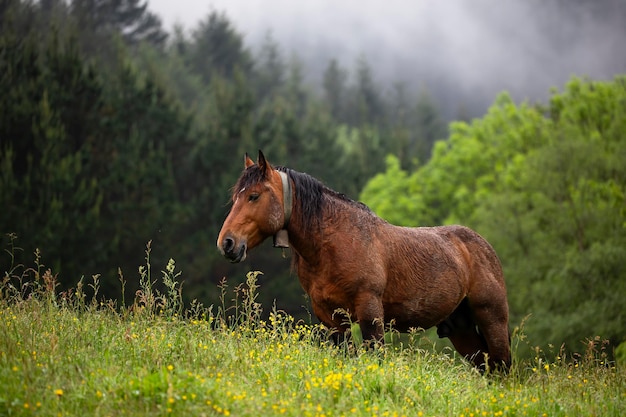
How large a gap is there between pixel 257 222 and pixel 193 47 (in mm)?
72367

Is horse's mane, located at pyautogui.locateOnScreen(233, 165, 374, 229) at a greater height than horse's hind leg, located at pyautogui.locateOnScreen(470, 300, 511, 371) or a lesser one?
greater

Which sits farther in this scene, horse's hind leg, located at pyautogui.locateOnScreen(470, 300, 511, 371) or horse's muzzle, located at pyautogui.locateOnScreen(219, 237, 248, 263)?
horse's hind leg, located at pyautogui.locateOnScreen(470, 300, 511, 371)

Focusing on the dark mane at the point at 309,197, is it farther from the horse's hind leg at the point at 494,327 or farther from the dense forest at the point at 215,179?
the dense forest at the point at 215,179

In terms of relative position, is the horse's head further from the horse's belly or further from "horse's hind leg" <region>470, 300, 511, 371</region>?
"horse's hind leg" <region>470, 300, 511, 371</region>

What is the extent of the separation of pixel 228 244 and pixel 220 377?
6.19 ft

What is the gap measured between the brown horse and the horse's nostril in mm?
10

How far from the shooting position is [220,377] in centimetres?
567

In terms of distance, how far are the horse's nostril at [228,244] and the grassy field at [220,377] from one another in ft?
1.96

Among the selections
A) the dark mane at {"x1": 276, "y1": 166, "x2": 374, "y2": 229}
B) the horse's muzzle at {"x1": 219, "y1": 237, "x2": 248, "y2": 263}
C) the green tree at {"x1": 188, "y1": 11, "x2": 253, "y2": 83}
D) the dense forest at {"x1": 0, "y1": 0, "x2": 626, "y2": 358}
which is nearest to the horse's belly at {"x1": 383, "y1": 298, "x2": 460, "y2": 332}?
the dark mane at {"x1": 276, "y1": 166, "x2": 374, "y2": 229}

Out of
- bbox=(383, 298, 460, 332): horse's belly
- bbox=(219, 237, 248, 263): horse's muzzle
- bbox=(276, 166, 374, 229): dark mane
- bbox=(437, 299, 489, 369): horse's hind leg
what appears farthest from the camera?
bbox=(437, 299, 489, 369): horse's hind leg

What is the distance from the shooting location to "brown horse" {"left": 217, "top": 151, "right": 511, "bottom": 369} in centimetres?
755

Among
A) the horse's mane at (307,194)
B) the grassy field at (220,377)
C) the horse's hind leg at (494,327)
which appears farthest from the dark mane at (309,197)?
the horse's hind leg at (494,327)

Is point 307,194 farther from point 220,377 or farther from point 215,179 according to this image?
point 215,179

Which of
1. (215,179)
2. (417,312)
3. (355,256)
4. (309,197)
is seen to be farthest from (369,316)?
(215,179)
